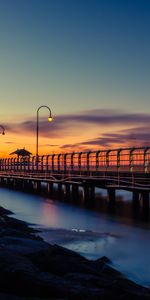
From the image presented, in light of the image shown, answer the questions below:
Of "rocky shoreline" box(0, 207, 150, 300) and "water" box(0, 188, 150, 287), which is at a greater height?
"rocky shoreline" box(0, 207, 150, 300)

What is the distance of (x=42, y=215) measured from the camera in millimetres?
31078

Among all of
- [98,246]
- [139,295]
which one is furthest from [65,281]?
[98,246]

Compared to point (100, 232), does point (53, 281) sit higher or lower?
higher

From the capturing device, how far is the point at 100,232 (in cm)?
2200

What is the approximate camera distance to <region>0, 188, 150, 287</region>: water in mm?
15578

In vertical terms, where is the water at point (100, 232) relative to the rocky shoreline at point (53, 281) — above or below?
below

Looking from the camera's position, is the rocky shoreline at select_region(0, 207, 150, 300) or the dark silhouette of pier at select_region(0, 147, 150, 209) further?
the dark silhouette of pier at select_region(0, 147, 150, 209)

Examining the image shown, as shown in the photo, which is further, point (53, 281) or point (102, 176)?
point (102, 176)

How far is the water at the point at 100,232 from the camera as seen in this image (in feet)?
51.1

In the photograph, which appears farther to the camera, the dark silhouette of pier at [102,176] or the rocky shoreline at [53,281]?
the dark silhouette of pier at [102,176]

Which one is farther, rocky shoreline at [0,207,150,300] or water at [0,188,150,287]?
water at [0,188,150,287]

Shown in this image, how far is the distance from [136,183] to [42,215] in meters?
7.22

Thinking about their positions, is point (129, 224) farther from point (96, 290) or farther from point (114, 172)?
point (96, 290)

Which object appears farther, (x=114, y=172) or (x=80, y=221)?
(x=114, y=172)
